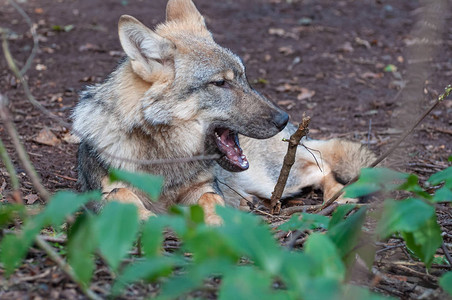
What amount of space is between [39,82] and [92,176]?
14.1ft

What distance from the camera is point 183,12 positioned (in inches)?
204

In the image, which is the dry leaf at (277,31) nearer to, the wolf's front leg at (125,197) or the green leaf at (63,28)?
the green leaf at (63,28)

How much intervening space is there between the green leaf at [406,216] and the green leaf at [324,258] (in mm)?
346

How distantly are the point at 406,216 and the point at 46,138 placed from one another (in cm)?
504

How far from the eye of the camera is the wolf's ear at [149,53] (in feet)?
14.2

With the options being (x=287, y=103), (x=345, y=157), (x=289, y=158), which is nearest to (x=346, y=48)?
(x=287, y=103)

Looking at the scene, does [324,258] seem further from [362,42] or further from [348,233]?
[362,42]

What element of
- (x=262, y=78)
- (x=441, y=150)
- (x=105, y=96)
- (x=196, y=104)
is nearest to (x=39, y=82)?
(x=262, y=78)

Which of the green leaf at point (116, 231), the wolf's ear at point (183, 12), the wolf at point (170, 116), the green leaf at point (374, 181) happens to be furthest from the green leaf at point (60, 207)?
the wolf's ear at point (183, 12)

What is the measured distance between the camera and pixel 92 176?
4.64 meters

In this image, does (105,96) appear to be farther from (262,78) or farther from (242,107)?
(262,78)

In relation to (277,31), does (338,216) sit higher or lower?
higher

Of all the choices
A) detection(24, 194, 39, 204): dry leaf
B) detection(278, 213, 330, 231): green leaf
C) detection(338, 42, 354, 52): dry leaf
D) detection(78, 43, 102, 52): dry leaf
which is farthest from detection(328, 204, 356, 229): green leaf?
detection(338, 42, 354, 52): dry leaf

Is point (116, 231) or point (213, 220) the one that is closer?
point (116, 231)
